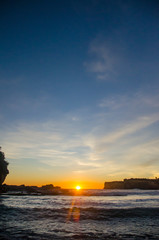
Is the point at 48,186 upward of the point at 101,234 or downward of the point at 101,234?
downward

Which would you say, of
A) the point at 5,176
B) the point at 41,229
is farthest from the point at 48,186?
the point at 41,229

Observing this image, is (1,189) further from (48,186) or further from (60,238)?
(48,186)

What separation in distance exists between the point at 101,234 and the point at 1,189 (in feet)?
215

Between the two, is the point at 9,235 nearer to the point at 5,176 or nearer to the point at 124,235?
the point at 124,235

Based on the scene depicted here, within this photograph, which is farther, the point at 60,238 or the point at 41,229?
the point at 41,229

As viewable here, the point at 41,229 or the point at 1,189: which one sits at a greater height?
the point at 41,229

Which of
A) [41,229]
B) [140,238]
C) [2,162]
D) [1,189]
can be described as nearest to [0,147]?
[2,162]

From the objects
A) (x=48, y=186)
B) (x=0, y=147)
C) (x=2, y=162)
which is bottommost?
(x=48, y=186)

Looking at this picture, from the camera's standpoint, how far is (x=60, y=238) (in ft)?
30.7

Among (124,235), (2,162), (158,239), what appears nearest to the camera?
(158,239)

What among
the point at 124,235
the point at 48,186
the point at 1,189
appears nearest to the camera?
the point at 124,235

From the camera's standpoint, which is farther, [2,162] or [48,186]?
[48,186]

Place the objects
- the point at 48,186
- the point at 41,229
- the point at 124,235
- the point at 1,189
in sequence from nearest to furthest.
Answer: the point at 124,235, the point at 41,229, the point at 1,189, the point at 48,186

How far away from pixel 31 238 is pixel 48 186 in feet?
550
